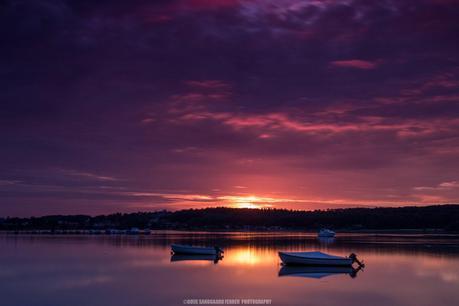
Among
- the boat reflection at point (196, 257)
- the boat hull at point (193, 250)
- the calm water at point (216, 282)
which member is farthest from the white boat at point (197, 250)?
the calm water at point (216, 282)

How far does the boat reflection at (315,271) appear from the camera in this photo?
31141 mm

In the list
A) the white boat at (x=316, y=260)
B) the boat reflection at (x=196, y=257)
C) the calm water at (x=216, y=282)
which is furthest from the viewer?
the boat reflection at (x=196, y=257)

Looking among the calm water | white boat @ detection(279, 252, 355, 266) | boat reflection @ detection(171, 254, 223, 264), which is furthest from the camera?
boat reflection @ detection(171, 254, 223, 264)

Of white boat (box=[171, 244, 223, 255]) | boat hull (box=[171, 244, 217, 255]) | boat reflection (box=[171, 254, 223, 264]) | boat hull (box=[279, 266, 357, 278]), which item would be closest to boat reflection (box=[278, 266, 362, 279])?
boat hull (box=[279, 266, 357, 278])

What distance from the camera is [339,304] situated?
21.1m

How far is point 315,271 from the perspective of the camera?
3319 centimetres

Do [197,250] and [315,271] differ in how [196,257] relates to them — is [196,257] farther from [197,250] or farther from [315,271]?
[315,271]

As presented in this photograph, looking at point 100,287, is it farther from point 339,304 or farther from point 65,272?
point 339,304

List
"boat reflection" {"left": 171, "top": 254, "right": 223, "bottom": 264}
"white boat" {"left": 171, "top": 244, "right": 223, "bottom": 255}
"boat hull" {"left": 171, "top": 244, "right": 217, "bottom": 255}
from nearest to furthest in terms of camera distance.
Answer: "boat reflection" {"left": 171, "top": 254, "right": 223, "bottom": 264} → "white boat" {"left": 171, "top": 244, "right": 223, "bottom": 255} → "boat hull" {"left": 171, "top": 244, "right": 217, "bottom": 255}

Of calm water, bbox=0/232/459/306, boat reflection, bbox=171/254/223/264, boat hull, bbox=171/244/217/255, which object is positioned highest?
boat hull, bbox=171/244/217/255

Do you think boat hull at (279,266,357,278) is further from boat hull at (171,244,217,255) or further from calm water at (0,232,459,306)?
Answer: boat hull at (171,244,217,255)

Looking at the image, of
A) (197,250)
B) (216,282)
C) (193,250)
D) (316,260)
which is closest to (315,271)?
(316,260)

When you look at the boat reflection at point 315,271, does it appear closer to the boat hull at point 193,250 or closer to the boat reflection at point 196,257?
the boat reflection at point 196,257

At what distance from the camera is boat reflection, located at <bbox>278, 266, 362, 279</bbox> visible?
102 feet
